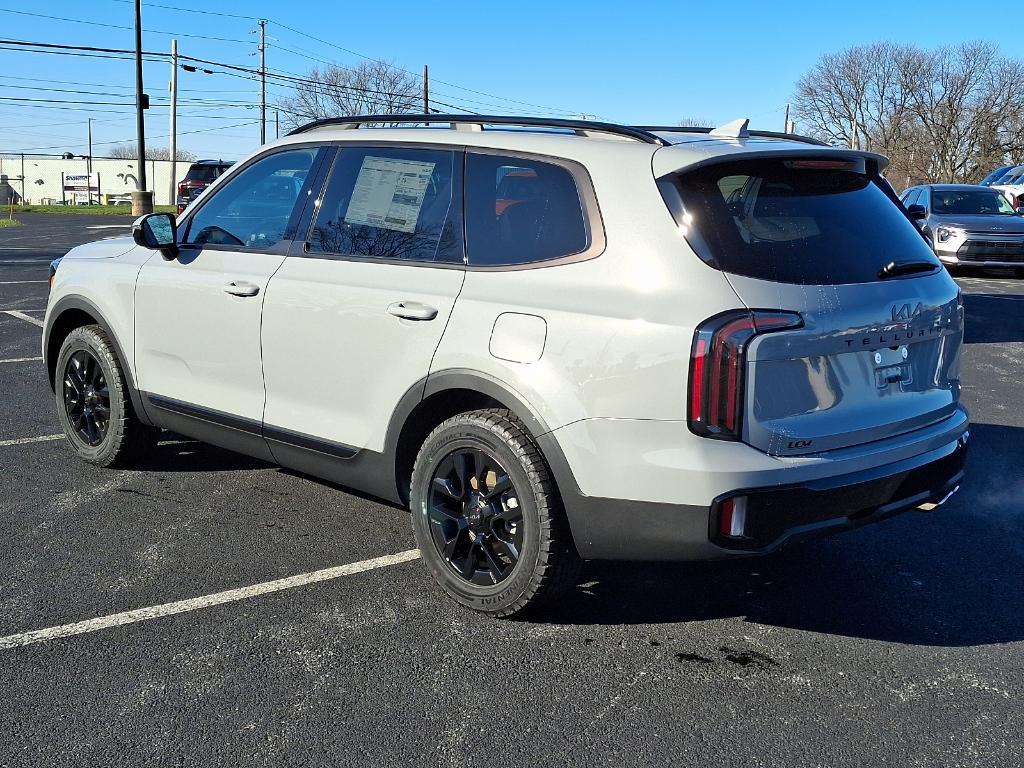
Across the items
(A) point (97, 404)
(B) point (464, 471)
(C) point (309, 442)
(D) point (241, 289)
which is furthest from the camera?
(A) point (97, 404)

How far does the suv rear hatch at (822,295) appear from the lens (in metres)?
3.11

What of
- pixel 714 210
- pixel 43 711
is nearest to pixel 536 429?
pixel 714 210

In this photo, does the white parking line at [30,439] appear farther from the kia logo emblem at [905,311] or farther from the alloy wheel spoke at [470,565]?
the kia logo emblem at [905,311]

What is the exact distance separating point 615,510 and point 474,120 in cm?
174

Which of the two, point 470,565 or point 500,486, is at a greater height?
point 500,486

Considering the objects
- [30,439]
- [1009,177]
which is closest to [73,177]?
[1009,177]

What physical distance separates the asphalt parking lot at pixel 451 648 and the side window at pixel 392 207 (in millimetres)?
1334

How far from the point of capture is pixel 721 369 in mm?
3027

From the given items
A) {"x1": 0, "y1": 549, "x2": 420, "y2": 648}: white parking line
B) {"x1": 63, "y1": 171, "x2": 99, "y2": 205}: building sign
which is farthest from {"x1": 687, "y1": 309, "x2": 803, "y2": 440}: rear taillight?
{"x1": 63, "y1": 171, "x2": 99, "y2": 205}: building sign

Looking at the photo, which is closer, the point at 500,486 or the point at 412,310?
the point at 500,486

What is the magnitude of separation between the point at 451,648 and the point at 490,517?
19.1 inches

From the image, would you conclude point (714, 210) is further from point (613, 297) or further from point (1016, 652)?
point (1016, 652)

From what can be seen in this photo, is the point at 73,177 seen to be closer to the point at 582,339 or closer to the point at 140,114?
the point at 140,114

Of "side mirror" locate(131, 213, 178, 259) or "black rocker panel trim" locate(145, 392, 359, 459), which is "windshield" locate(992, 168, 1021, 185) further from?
"black rocker panel trim" locate(145, 392, 359, 459)
